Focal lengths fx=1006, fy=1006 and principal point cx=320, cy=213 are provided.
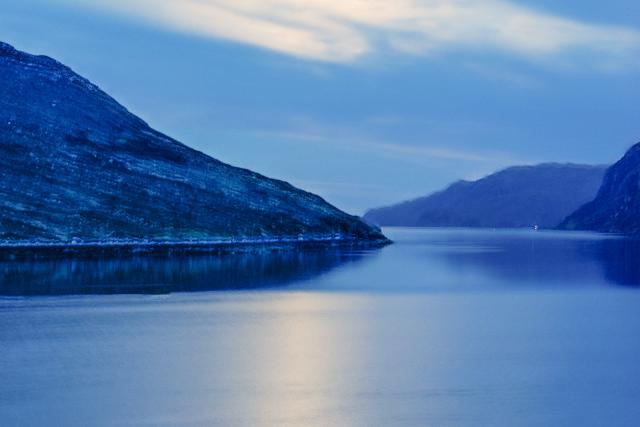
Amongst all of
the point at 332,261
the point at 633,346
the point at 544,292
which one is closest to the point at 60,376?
the point at 633,346

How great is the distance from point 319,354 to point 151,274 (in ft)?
202

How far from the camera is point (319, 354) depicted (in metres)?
44.5

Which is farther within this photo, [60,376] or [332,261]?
[332,261]

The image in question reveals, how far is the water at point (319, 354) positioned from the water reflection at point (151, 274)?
919 mm

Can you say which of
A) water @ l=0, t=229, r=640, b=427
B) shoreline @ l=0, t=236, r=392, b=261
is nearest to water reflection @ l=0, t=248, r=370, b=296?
water @ l=0, t=229, r=640, b=427

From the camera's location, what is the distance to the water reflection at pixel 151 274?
8362 cm

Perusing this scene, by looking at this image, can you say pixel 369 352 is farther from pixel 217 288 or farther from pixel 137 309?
pixel 217 288

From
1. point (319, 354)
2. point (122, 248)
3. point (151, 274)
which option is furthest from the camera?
point (122, 248)

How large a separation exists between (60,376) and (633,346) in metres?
25.7

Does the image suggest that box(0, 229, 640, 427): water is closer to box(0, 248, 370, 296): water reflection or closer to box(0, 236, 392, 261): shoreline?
box(0, 248, 370, 296): water reflection

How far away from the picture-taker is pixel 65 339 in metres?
49.2

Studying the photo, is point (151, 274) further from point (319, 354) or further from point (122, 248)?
point (122, 248)

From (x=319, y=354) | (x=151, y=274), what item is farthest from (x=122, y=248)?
(x=319, y=354)

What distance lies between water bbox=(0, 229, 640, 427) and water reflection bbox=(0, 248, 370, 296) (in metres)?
0.92
